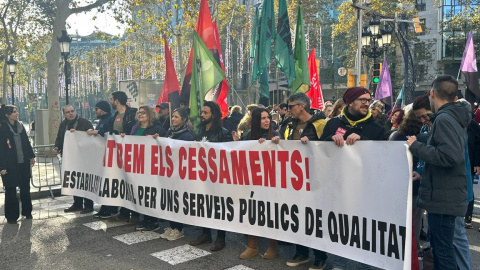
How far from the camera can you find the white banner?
4.17 metres

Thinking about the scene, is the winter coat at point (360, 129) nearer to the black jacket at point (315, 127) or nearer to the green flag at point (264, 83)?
the black jacket at point (315, 127)

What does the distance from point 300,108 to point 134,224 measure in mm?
3292

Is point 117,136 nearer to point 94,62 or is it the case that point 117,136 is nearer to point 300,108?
point 300,108

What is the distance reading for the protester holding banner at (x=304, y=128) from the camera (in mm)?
4980

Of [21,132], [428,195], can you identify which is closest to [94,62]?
[21,132]

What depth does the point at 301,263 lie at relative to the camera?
5168mm

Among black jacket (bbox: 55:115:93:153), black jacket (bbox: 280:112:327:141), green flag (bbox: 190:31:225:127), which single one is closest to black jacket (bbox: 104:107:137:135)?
black jacket (bbox: 55:115:93:153)

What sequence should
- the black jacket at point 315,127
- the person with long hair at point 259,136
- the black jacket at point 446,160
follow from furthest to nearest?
the person with long hair at point 259,136 → the black jacket at point 315,127 → the black jacket at point 446,160

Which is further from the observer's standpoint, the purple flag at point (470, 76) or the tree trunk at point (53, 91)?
the tree trunk at point (53, 91)

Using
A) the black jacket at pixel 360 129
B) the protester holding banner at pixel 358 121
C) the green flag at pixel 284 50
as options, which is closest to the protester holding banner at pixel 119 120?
the green flag at pixel 284 50

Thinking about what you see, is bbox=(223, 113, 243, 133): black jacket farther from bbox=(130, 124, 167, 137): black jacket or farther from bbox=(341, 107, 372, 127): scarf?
bbox=(341, 107, 372, 127): scarf

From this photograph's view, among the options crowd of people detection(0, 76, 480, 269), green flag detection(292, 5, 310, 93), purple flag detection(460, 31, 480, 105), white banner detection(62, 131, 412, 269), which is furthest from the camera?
purple flag detection(460, 31, 480, 105)

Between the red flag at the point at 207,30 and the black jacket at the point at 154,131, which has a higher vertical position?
the red flag at the point at 207,30

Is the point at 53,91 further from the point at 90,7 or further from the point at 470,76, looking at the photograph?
the point at 470,76
